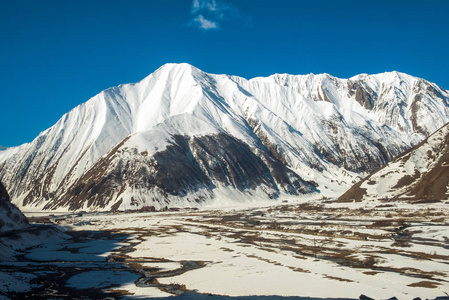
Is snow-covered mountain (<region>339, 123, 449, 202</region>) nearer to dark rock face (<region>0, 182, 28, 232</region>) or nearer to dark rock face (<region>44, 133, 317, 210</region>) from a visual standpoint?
dark rock face (<region>44, 133, 317, 210</region>)

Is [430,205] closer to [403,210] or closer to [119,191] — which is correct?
[403,210]

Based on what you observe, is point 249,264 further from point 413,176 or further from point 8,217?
point 413,176

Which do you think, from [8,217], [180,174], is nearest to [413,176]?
[180,174]

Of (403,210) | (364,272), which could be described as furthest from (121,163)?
(364,272)

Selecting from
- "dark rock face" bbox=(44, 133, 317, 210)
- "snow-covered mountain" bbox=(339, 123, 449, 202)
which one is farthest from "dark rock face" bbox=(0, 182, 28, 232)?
"snow-covered mountain" bbox=(339, 123, 449, 202)

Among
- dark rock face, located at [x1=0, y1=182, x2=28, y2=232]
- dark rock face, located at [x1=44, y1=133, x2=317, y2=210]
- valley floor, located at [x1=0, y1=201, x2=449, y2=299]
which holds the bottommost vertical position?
valley floor, located at [x1=0, y1=201, x2=449, y2=299]
